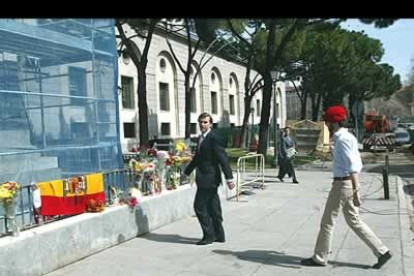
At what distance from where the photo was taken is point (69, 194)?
7.06m

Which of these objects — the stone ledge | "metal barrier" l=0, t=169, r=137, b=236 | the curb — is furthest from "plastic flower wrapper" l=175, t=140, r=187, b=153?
the curb

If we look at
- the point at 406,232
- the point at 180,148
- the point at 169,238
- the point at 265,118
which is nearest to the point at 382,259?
the point at 406,232

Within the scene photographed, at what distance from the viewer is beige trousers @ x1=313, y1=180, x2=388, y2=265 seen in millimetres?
6082

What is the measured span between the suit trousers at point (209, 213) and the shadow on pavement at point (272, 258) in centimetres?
43

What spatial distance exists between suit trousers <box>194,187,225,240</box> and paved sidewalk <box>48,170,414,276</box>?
0.19m

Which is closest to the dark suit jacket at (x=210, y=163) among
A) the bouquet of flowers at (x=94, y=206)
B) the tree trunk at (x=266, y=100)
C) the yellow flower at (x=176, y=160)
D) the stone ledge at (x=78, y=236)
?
the stone ledge at (x=78, y=236)

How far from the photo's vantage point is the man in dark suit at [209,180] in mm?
7414

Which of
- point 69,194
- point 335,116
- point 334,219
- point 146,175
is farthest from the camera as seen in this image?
point 146,175

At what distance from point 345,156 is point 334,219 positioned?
725mm

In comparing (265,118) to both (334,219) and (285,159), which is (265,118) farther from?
(334,219)

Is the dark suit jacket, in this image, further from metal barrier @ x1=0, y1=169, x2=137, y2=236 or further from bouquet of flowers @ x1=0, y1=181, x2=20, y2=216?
bouquet of flowers @ x1=0, y1=181, x2=20, y2=216

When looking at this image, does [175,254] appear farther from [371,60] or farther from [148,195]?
[371,60]

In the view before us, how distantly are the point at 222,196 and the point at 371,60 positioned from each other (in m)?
43.5
